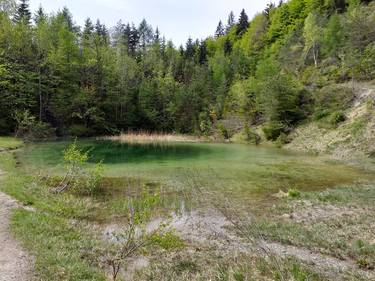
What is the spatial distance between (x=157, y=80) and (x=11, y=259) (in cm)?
6365

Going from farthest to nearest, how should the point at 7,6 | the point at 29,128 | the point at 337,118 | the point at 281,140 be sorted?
the point at 7,6 → the point at 29,128 → the point at 281,140 → the point at 337,118

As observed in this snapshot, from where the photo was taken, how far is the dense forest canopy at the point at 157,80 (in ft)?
151

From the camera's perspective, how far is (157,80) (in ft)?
226

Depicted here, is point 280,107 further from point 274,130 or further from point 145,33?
point 145,33

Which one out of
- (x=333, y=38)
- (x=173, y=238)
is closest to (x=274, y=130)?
(x=333, y=38)

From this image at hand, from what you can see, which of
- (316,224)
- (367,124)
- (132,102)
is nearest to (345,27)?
(367,124)

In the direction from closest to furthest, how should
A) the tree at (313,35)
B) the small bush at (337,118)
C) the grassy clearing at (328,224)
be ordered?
the grassy clearing at (328,224) → the small bush at (337,118) → the tree at (313,35)

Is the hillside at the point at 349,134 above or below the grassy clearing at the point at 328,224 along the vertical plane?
above

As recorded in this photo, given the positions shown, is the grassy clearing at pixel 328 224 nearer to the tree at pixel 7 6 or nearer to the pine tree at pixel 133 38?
the tree at pixel 7 6

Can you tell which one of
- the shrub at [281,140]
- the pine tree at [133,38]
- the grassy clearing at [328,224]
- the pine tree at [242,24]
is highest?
the pine tree at [242,24]

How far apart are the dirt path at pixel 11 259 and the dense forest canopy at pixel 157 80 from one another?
119 ft

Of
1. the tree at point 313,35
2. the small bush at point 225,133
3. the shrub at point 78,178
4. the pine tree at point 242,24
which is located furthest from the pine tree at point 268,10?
the shrub at point 78,178

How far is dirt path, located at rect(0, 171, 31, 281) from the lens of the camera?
6.39 m

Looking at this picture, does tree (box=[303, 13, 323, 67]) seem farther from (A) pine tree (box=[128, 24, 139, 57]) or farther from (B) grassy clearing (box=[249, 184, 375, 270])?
(A) pine tree (box=[128, 24, 139, 57])
